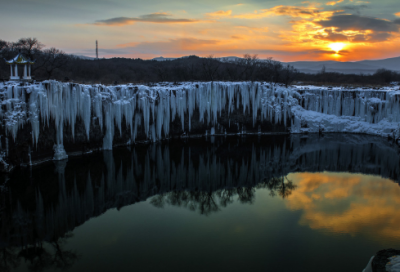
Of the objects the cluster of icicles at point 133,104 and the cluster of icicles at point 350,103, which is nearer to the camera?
the cluster of icicles at point 133,104

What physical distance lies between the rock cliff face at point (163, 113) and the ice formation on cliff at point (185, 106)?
0.16 ft

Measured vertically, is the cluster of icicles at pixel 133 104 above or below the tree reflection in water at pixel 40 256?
above

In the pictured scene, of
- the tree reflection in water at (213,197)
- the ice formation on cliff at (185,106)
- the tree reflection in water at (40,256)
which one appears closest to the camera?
the tree reflection in water at (40,256)

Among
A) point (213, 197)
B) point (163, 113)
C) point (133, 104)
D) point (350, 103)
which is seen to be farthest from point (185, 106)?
point (350, 103)

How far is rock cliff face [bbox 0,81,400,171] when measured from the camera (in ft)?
56.2

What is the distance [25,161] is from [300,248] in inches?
596

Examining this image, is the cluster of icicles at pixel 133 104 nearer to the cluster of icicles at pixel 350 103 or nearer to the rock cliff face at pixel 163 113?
the rock cliff face at pixel 163 113

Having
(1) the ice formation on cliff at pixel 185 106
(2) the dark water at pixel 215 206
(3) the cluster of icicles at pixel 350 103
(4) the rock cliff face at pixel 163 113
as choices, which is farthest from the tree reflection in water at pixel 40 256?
(3) the cluster of icicles at pixel 350 103

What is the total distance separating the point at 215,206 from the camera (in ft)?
43.3

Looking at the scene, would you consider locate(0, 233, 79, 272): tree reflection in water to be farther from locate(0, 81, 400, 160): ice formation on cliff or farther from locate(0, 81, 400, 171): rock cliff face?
locate(0, 81, 400, 160): ice formation on cliff

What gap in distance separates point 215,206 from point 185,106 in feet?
49.3

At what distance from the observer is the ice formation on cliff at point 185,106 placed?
17359 millimetres

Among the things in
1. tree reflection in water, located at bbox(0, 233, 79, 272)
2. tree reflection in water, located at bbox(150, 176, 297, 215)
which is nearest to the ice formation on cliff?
tree reflection in water, located at bbox(150, 176, 297, 215)

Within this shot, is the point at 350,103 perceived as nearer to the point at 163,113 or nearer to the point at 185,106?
the point at 185,106
